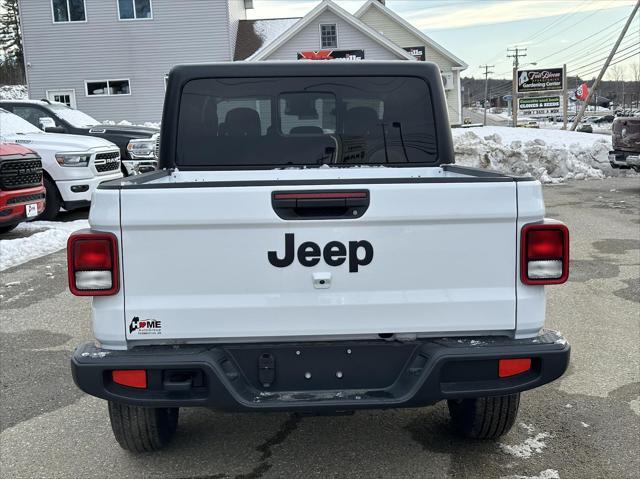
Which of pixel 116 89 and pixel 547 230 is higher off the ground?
pixel 116 89

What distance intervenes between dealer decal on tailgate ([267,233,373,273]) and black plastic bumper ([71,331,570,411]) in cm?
37

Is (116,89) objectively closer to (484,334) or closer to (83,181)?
(83,181)

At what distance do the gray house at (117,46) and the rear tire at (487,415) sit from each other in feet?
88.3

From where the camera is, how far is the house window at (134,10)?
2895 cm

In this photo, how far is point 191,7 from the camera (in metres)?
28.7

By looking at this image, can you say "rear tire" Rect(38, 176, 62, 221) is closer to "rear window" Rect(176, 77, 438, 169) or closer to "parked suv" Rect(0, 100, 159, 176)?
"parked suv" Rect(0, 100, 159, 176)

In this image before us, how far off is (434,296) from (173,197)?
119 cm

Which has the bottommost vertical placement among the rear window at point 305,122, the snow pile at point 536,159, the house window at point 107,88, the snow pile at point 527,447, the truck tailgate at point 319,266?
the snow pile at point 527,447

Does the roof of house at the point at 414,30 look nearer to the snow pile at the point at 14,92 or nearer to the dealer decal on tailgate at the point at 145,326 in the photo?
the snow pile at the point at 14,92

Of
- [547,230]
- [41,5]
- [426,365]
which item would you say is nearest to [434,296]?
[426,365]

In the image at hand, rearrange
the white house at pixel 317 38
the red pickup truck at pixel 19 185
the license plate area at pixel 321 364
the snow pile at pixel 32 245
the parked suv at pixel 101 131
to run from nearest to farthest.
A: the license plate area at pixel 321 364 → the snow pile at pixel 32 245 → the red pickup truck at pixel 19 185 → the parked suv at pixel 101 131 → the white house at pixel 317 38

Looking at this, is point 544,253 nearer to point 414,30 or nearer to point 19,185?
point 19,185

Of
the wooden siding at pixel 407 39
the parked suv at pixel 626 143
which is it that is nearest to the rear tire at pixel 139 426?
the parked suv at pixel 626 143

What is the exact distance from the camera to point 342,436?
12.6 ft
